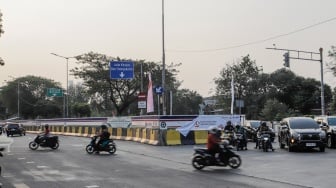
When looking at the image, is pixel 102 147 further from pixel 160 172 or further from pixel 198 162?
pixel 160 172

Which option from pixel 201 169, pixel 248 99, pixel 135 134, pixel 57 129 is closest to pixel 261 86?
pixel 248 99

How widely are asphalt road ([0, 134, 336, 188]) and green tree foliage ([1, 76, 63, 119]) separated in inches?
3886

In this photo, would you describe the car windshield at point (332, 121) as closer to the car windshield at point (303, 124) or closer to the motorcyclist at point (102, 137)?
the car windshield at point (303, 124)

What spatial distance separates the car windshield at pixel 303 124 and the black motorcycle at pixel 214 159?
9.52 m

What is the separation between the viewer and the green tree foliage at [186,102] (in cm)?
10938

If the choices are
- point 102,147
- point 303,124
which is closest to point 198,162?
point 102,147

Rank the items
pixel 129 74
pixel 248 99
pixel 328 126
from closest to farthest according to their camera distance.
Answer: pixel 328 126
pixel 129 74
pixel 248 99

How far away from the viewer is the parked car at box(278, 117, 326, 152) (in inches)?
1027

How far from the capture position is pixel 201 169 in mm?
18453

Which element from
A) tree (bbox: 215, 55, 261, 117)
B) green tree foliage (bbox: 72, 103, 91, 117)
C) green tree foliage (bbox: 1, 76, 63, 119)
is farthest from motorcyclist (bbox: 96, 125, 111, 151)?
green tree foliage (bbox: 1, 76, 63, 119)

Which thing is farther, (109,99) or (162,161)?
(109,99)

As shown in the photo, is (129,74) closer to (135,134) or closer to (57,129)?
(135,134)

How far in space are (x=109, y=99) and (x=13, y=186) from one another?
6737 cm

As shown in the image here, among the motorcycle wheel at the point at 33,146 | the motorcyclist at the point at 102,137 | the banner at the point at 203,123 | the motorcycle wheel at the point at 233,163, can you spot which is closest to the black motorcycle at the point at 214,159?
the motorcycle wheel at the point at 233,163
